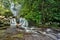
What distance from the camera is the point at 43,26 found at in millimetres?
10383

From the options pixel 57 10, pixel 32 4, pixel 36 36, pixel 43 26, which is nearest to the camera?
pixel 36 36

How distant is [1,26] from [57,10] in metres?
4.16

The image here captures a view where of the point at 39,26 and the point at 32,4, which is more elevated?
the point at 32,4

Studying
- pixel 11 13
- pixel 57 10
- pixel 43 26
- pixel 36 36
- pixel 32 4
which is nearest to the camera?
pixel 36 36

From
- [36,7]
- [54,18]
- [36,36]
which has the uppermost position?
[36,7]

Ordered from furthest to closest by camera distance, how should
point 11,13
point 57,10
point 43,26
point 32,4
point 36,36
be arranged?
point 11,13 → point 32,4 → point 57,10 → point 43,26 → point 36,36

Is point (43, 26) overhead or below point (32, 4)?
below

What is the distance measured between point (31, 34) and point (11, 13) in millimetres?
6008

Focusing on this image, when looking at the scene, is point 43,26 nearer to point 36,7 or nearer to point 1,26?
point 36,7

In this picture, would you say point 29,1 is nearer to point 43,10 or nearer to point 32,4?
point 32,4

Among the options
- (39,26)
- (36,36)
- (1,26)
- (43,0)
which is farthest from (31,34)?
(43,0)

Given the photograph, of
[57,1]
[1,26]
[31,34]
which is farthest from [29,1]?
[31,34]

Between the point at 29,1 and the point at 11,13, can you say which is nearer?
the point at 29,1

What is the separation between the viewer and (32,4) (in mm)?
11797
